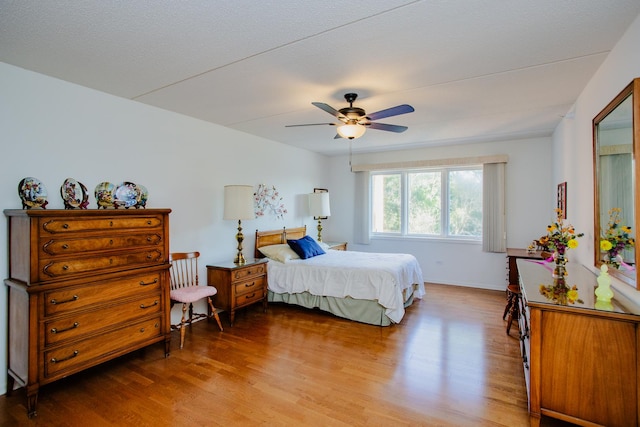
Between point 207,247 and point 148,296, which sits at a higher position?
point 207,247

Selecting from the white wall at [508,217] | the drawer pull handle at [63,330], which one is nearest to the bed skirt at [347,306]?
the white wall at [508,217]

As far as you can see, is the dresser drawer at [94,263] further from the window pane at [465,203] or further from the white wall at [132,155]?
the window pane at [465,203]

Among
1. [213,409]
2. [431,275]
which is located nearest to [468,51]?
[213,409]

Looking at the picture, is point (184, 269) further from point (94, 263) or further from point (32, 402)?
point (32, 402)

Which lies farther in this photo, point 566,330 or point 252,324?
point 252,324

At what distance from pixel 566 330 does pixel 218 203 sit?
3668mm

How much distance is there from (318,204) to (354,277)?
6.66 feet

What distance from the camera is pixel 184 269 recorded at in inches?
145

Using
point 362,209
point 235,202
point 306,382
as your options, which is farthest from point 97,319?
point 362,209

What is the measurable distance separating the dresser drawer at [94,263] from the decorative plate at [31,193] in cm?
47

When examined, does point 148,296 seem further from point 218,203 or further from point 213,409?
point 218,203

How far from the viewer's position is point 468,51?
2178 mm

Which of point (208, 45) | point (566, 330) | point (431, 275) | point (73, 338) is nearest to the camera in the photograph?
point (566, 330)

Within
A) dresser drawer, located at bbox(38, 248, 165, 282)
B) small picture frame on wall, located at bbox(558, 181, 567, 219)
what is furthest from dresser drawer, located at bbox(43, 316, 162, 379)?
small picture frame on wall, located at bbox(558, 181, 567, 219)
